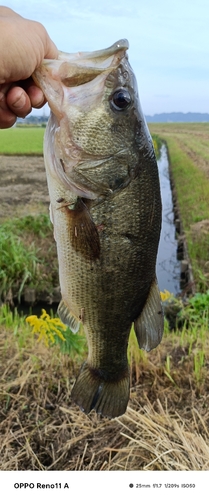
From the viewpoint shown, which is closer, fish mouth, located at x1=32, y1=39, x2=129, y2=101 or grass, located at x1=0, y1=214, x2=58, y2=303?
fish mouth, located at x1=32, y1=39, x2=129, y2=101

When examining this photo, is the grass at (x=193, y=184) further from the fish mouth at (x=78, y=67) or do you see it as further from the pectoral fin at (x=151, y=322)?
the fish mouth at (x=78, y=67)

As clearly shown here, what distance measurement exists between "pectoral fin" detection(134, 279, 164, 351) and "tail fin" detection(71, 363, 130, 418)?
0.31 feet

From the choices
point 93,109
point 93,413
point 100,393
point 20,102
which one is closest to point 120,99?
point 93,109

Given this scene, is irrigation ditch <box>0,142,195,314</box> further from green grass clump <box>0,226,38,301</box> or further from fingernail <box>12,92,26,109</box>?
fingernail <box>12,92,26,109</box>

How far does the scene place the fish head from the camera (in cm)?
59

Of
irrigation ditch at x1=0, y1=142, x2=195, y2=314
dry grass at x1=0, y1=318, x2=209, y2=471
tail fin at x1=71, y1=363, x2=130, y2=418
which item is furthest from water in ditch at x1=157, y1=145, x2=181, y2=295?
tail fin at x1=71, y1=363, x2=130, y2=418

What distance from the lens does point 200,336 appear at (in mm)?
1677

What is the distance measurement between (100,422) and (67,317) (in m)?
0.71

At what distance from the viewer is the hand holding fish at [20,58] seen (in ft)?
2.02

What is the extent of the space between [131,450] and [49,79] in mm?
966

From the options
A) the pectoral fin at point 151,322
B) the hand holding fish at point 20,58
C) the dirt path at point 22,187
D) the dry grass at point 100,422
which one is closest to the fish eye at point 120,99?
the hand holding fish at point 20,58

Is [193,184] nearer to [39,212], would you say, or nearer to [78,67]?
[39,212]

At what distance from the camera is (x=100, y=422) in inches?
51.5

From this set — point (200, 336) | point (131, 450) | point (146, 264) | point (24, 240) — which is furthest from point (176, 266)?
point (146, 264)
